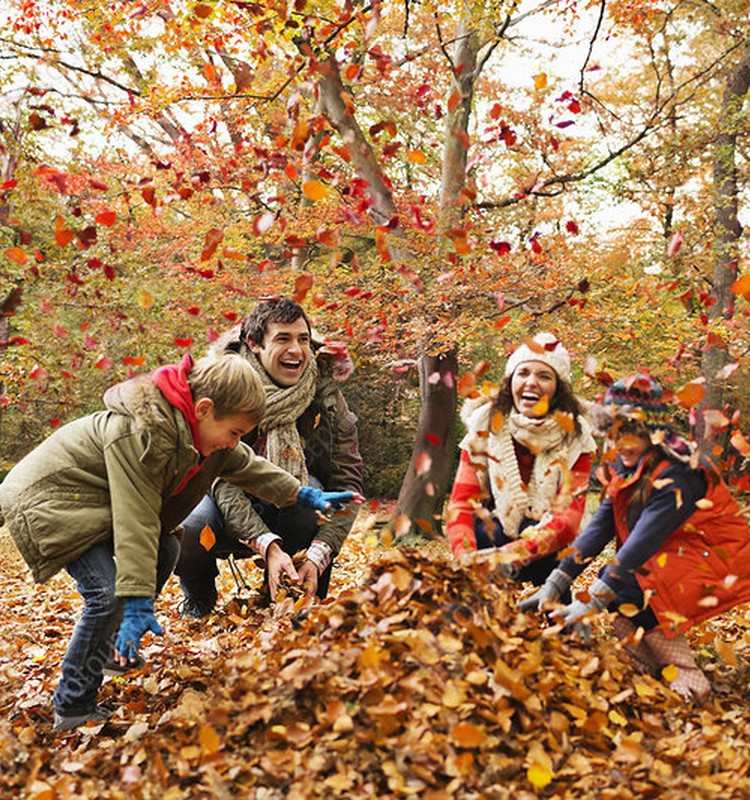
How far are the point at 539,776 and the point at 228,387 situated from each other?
1.44m

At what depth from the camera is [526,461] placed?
3.11 metres

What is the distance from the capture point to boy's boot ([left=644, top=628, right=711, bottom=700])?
2.46 m

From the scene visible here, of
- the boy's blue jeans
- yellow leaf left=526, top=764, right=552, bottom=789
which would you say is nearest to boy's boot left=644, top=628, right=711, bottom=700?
yellow leaf left=526, top=764, right=552, bottom=789

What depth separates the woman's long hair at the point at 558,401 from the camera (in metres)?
3.02

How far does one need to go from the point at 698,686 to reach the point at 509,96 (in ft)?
34.0

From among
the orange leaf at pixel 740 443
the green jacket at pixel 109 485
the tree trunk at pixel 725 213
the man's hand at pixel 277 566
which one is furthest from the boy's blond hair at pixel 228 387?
the tree trunk at pixel 725 213

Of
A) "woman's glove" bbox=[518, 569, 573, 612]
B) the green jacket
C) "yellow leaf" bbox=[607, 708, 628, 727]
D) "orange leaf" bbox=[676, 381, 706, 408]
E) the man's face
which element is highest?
the man's face

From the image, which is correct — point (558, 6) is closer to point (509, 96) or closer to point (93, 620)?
point (509, 96)

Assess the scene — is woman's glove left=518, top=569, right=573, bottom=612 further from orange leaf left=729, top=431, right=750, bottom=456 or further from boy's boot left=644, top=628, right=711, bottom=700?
orange leaf left=729, top=431, right=750, bottom=456

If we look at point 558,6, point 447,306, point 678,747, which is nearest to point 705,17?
point 558,6

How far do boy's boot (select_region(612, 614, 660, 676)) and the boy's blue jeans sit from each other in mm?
1737

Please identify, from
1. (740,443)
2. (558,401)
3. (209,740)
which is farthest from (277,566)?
(740,443)

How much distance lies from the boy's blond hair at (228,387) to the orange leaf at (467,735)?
120 cm

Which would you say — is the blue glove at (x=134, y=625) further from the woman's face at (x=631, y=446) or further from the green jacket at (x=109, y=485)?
the woman's face at (x=631, y=446)
